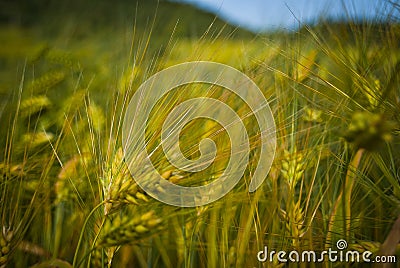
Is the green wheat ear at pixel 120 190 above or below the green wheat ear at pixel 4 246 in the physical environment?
above

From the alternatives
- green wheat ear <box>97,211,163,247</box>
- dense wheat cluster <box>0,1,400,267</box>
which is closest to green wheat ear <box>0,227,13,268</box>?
dense wheat cluster <box>0,1,400,267</box>

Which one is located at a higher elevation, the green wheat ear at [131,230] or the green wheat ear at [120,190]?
the green wheat ear at [120,190]

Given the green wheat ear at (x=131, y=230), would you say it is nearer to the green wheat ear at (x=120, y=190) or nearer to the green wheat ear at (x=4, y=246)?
the green wheat ear at (x=120, y=190)

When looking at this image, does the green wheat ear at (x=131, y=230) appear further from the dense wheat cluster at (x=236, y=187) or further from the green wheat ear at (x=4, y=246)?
the green wheat ear at (x=4, y=246)

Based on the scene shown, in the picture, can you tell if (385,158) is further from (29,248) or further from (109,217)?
(29,248)

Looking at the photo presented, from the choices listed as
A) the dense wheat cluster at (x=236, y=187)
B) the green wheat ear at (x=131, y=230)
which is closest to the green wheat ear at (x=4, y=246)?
the dense wheat cluster at (x=236, y=187)

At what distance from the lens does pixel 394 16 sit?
0.54 m

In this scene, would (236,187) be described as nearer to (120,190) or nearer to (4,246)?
(120,190)

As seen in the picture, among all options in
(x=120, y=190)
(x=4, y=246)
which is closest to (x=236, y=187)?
(x=120, y=190)

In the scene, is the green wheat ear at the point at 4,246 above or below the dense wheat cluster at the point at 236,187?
below

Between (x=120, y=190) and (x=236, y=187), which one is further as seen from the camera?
(x=236, y=187)

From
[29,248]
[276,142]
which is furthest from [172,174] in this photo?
[29,248]

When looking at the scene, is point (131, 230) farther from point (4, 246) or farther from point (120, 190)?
point (4, 246)

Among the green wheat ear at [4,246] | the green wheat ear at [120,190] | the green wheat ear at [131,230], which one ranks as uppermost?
the green wheat ear at [120,190]
